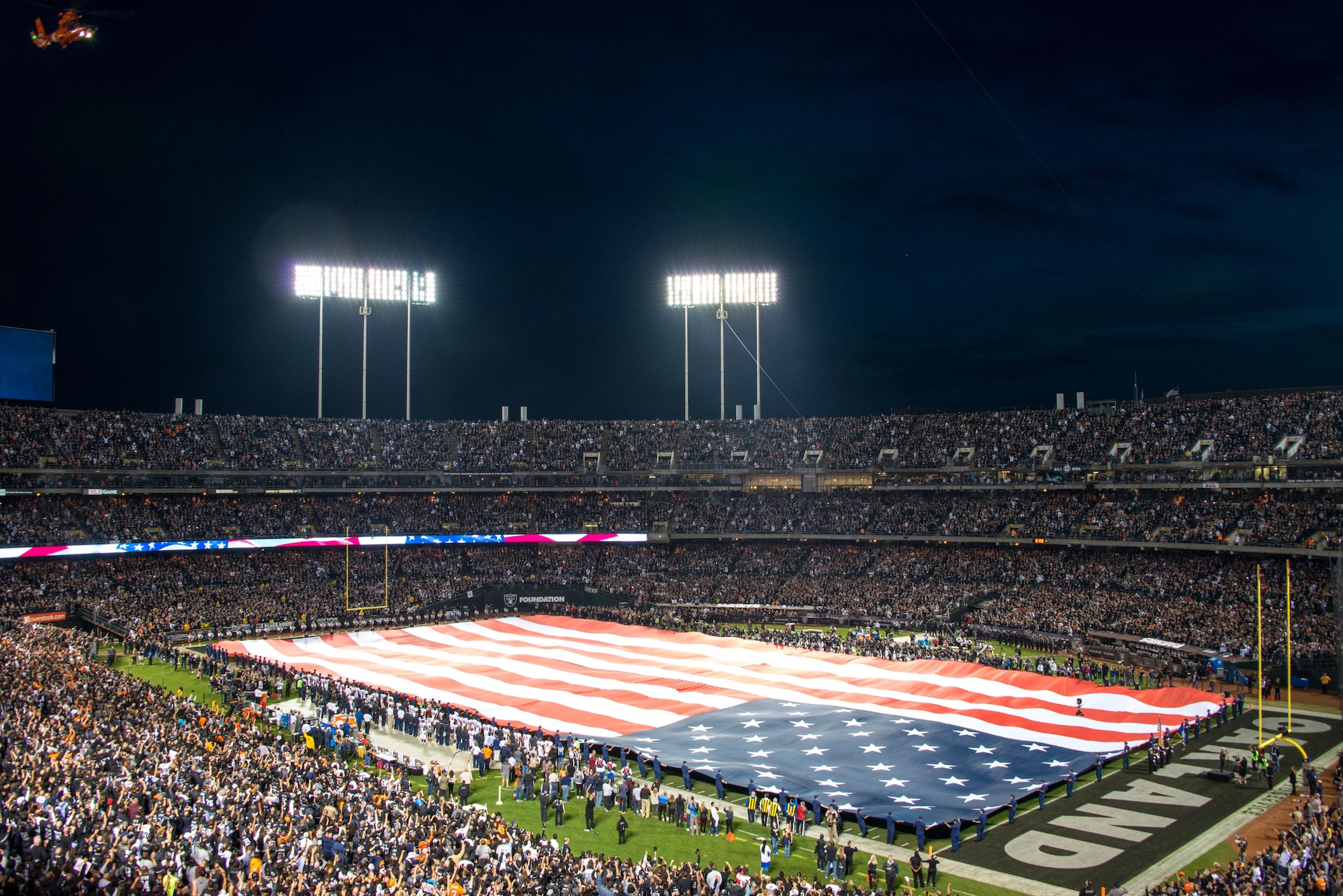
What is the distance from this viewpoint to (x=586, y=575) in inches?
2532

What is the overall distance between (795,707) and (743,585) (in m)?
27.0

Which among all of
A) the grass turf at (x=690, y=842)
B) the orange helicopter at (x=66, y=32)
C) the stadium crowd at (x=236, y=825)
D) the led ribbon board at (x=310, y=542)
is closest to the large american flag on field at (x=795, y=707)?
the grass turf at (x=690, y=842)

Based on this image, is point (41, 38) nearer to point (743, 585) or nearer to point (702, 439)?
point (743, 585)

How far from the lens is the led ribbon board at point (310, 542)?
173ft

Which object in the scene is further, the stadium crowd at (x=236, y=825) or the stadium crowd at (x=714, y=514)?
the stadium crowd at (x=714, y=514)

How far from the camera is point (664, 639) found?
4772cm

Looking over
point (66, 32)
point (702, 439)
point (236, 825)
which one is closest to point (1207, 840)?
point (236, 825)

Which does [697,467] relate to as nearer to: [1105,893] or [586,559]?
[586,559]

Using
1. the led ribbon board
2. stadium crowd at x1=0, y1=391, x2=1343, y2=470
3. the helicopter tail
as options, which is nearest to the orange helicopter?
the helicopter tail

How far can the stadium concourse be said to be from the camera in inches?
685

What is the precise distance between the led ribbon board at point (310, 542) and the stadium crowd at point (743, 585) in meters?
1.05

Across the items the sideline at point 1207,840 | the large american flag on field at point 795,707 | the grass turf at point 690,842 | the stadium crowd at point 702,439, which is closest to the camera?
the sideline at point 1207,840

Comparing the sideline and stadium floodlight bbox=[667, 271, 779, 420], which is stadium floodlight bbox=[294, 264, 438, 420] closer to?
stadium floodlight bbox=[667, 271, 779, 420]

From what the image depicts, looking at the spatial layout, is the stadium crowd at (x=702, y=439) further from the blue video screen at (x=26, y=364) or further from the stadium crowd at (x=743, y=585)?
the stadium crowd at (x=743, y=585)
